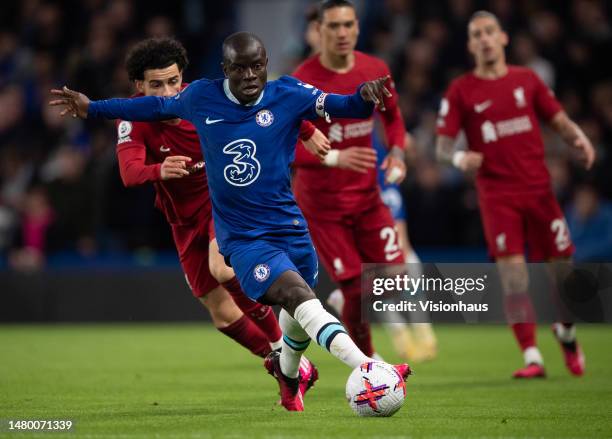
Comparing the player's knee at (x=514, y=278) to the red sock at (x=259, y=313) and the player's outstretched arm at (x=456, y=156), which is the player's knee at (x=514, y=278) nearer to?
the player's outstretched arm at (x=456, y=156)

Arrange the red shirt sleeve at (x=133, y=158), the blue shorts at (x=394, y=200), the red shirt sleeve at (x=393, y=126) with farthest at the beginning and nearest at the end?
1. the blue shorts at (x=394, y=200)
2. the red shirt sleeve at (x=393, y=126)
3. the red shirt sleeve at (x=133, y=158)

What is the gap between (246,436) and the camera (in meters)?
6.54

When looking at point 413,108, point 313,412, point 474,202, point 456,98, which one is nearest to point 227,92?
point 313,412

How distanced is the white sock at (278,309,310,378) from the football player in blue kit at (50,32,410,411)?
0.01 metres

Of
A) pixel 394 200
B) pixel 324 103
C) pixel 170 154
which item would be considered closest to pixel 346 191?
pixel 170 154

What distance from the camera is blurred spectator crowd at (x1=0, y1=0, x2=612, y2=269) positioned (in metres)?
16.6

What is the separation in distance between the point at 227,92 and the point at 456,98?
12.6 feet

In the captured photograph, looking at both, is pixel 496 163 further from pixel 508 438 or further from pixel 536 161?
pixel 508 438

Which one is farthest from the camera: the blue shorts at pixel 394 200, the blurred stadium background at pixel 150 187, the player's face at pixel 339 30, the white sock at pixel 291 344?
the blurred stadium background at pixel 150 187

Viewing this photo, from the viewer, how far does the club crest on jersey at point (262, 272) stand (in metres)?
7.43

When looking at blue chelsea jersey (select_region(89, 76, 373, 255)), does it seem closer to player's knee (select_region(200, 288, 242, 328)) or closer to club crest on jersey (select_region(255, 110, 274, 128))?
club crest on jersey (select_region(255, 110, 274, 128))

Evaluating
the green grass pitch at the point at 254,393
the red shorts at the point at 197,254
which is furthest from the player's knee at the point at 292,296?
the red shorts at the point at 197,254

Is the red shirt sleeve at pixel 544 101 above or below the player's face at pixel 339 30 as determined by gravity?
below

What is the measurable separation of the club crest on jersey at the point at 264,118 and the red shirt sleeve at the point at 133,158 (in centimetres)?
83
